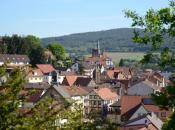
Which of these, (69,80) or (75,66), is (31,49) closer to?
(75,66)

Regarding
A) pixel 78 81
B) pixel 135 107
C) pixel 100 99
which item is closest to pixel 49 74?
pixel 78 81

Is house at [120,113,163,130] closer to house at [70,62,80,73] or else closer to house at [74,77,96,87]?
house at [74,77,96,87]

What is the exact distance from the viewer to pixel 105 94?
61.2m

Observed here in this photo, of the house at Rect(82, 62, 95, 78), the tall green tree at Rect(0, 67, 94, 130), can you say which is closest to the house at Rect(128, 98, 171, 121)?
the tall green tree at Rect(0, 67, 94, 130)

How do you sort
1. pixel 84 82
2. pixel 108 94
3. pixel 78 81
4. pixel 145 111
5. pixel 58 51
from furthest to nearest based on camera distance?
1. pixel 58 51
2. pixel 78 81
3. pixel 84 82
4. pixel 108 94
5. pixel 145 111

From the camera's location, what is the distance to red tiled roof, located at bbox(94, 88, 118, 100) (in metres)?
60.2

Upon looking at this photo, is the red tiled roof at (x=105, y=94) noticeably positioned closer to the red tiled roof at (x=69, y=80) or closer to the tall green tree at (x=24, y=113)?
the red tiled roof at (x=69, y=80)

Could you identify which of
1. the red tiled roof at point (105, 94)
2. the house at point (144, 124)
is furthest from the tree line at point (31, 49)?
the house at point (144, 124)

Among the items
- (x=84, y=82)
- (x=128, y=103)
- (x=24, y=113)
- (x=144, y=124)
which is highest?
(x=24, y=113)

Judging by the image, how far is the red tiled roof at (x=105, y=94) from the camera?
60156mm

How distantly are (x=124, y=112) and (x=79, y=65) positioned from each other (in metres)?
51.8

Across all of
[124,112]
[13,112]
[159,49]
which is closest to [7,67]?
[13,112]

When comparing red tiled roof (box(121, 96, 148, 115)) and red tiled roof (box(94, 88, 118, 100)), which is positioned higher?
red tiled roof (box(121, 96, 148, 115))

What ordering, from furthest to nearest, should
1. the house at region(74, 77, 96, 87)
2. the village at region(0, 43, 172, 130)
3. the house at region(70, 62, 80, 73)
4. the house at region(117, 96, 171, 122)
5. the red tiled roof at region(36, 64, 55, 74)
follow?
the house at region(70, 62, 80, 73) < the red tiled roof at region(36, 64, 55, 74) < the house at region(74, 77, 96, 87) < the house at region(117, 96, 171, 122) < the village at region(0, 43, 172, 130)
